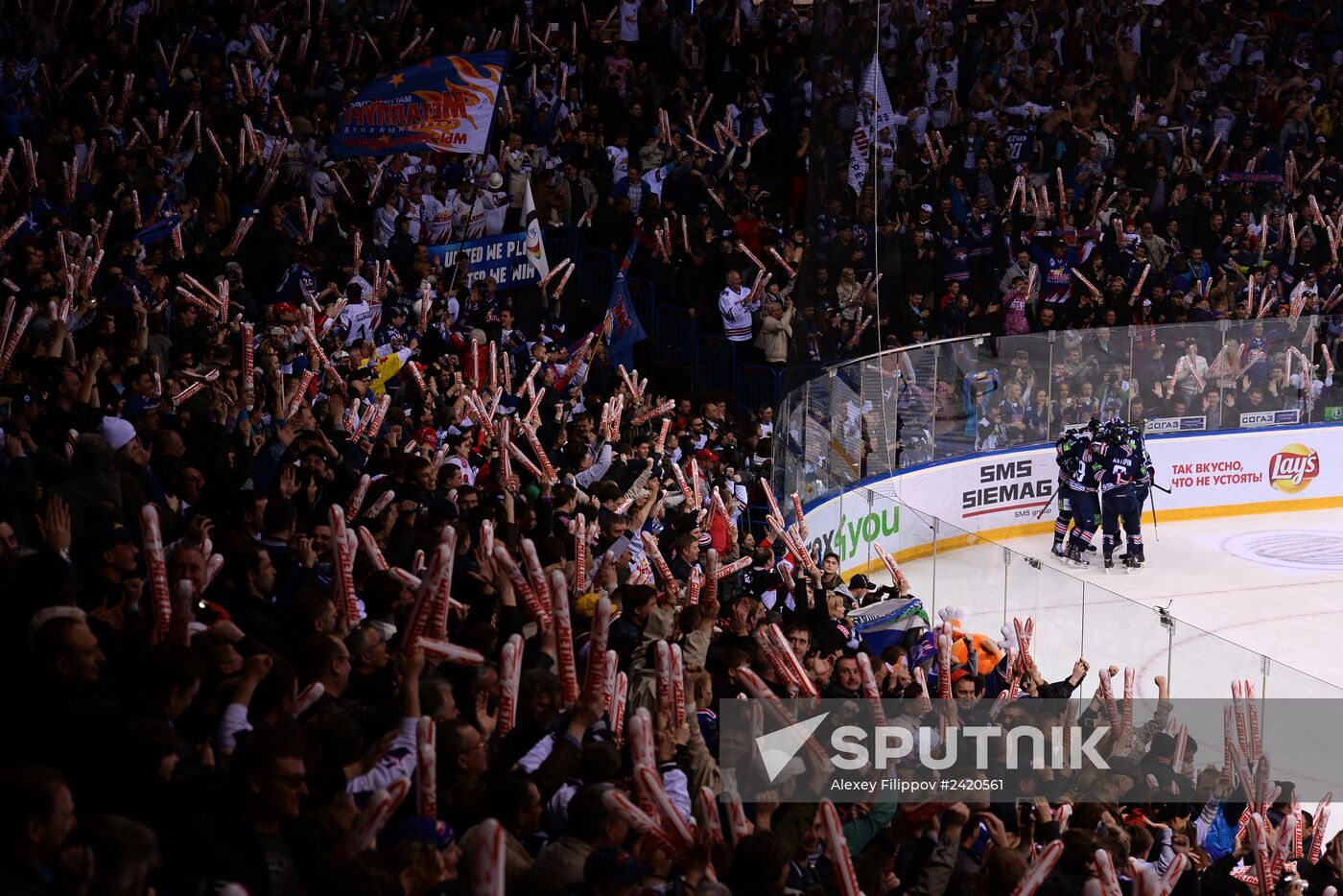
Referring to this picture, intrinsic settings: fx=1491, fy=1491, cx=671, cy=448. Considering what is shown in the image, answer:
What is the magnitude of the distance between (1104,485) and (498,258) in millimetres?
6813

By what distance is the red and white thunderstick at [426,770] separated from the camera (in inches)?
166

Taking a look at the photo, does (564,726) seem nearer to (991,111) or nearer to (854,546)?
(854,546)

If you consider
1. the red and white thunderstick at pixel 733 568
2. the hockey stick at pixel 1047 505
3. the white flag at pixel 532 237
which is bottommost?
the red and white thunderstick at pixel 733 568

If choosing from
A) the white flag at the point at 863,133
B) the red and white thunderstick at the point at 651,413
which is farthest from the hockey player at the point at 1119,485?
the red and white thunderstick at the point at 651,413

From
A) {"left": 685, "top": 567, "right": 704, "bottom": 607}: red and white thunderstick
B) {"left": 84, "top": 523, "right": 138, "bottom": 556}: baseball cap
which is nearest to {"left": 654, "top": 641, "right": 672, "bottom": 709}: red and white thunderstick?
{"left": 84, "top": 523, "right": 138, "bottom": 556}: baseball cap

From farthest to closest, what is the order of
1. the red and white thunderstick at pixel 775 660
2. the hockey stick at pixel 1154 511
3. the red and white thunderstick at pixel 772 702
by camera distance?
the hockey stick at pixel 1154 511
the red and white thunderstick at pixel 775 660
the red and white thunderstick at pixel 772 702

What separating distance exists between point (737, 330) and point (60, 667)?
40.0 ft

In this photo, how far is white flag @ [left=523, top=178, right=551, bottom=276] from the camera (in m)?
15.6

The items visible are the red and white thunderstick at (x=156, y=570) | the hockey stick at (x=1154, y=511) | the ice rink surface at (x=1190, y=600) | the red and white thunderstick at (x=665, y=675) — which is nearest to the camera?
the red and white thunderstick at (x=156, y=570)

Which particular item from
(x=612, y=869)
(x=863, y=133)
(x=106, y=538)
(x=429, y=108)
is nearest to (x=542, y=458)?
(x=106, y=538)

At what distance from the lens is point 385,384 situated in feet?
39.2

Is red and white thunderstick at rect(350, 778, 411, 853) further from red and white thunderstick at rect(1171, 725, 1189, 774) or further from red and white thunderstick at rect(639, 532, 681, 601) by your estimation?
red and white thunderstick at rect(1171, 725, 1189, 774)

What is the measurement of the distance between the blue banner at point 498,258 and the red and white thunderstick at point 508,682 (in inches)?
397

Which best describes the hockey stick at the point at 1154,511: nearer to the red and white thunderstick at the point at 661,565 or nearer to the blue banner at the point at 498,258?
the blue banner at the point at 498,258
